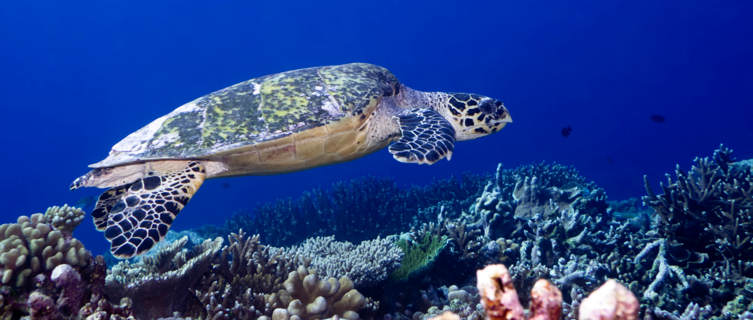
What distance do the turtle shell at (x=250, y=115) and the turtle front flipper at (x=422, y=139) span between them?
0.61 metres

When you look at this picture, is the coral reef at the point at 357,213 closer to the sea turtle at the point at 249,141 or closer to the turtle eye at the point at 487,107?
the turtle eye at the point at 487,107

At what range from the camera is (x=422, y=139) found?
4.25 m

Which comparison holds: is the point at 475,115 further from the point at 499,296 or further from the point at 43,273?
the point at 43,273

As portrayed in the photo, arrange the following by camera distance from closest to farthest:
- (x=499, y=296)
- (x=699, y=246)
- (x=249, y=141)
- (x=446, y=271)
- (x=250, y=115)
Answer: (x=499, y=296)
(x=699, y=246)
(x=446, y=271)
(x=249, y=141)
(x=250, y=115)

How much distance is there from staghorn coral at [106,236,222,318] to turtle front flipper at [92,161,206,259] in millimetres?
189

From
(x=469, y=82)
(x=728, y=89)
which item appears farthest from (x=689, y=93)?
(x=469, y=82)

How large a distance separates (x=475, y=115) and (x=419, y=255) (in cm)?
261

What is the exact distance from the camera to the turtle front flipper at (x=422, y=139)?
3.77 meters

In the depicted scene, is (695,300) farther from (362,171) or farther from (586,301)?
(362,171)

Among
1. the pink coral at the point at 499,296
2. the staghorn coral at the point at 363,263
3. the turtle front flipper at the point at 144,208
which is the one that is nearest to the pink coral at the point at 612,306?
the pink coral at the point at 499,296

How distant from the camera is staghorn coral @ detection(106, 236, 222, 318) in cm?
239

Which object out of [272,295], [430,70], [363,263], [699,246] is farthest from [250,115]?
[430,70]

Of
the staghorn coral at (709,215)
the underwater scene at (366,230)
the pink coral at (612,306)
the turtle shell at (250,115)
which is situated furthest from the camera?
the turtle shell at (250,115)

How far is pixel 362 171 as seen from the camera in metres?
55.4
